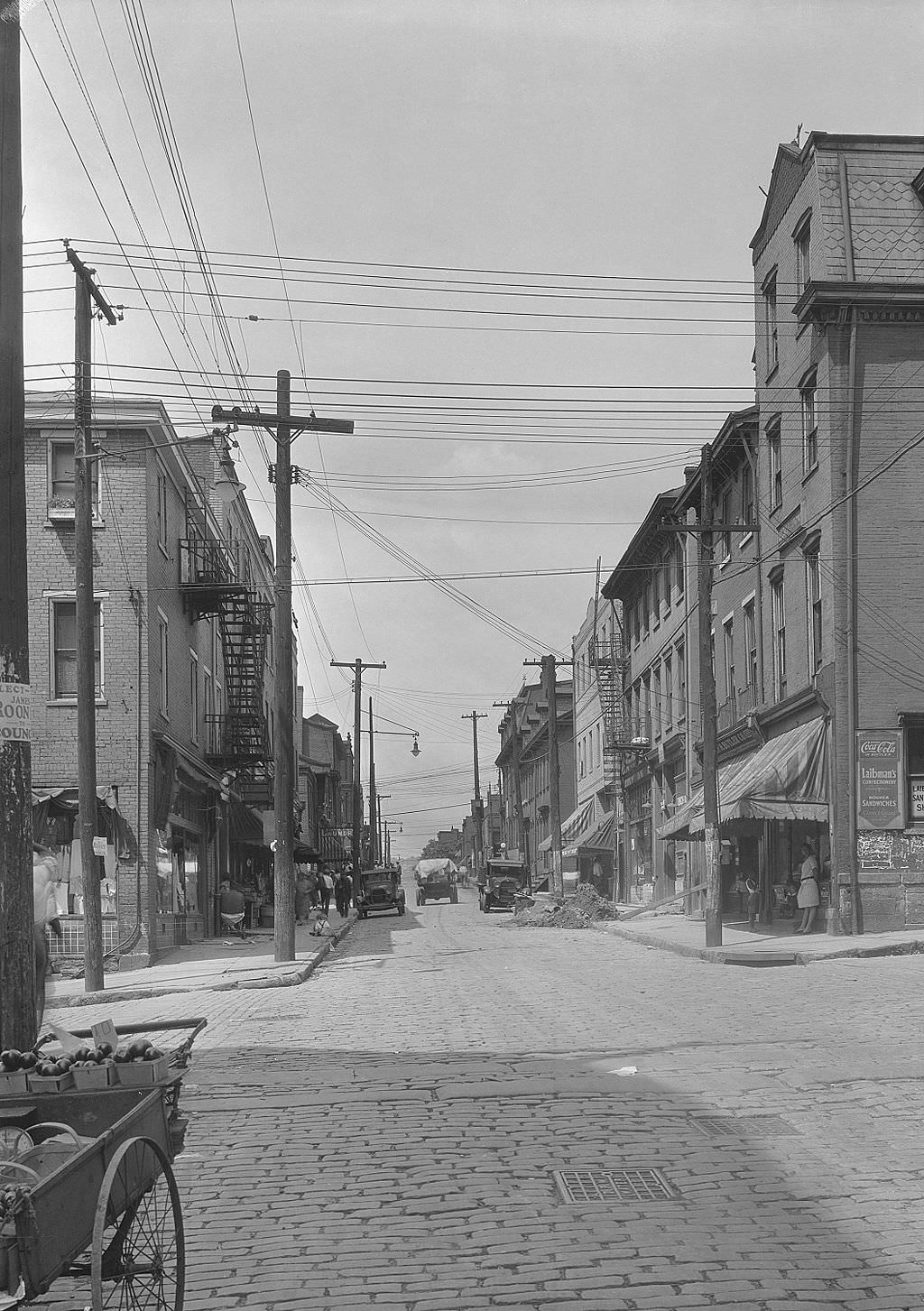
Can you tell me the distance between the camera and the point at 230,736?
37312mm

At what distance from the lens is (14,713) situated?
7855 mm

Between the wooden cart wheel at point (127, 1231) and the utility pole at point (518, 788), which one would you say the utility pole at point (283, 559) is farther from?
the utility pole at point (518, 788)

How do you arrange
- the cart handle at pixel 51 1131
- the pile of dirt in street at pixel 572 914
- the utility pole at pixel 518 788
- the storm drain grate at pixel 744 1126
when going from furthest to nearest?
the utility pole at pixel 518 788
the pile of dirt in street at pixel 572 914
the storm drain grate at pixel 744 1126
the cart handle at pixel 51 1131

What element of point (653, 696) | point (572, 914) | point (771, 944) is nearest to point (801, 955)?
point (771, 944)

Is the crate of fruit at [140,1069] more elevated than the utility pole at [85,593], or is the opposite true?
the utility pole at [85,593]

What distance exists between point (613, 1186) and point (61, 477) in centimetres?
2194

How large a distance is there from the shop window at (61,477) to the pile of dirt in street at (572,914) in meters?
18.8

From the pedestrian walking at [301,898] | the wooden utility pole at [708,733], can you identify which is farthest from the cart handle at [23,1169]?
the pedestrian walking at [301,898]

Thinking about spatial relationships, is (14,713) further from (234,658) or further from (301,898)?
(301,898)

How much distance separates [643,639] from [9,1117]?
1757 inches

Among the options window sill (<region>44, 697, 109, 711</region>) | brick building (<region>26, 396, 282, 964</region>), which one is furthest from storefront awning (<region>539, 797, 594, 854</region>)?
window sill (<region>44, 697, 109, 711</region>)

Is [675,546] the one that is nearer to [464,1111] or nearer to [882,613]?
[882,613]

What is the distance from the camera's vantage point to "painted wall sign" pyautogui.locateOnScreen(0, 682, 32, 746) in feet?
25.4

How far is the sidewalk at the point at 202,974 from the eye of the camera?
20.5 metres
